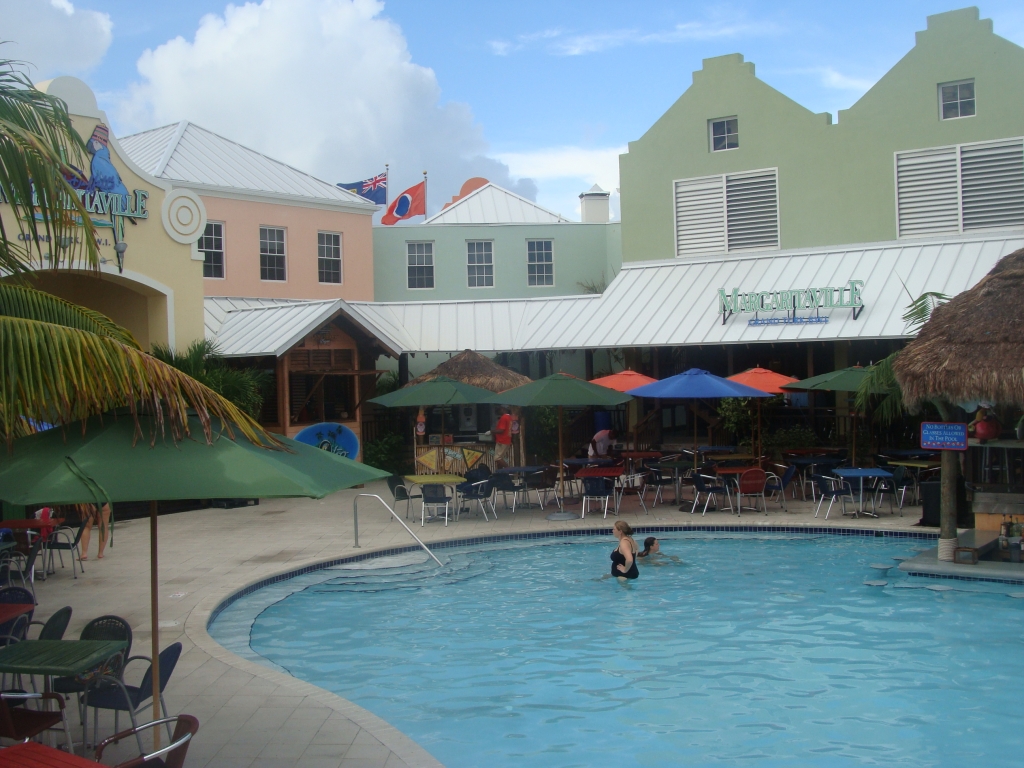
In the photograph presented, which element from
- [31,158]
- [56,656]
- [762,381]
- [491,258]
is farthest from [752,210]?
[56,656]

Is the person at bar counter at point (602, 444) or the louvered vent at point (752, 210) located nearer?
the person at bar counter at point (602, 444)

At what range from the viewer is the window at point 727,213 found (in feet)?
76.3

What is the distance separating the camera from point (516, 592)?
12.5m

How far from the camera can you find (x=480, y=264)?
2923cm

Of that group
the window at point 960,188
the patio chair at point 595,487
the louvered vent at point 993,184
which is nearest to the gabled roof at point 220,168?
the patio chair at point 595,487

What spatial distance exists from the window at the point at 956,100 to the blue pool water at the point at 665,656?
464 inches

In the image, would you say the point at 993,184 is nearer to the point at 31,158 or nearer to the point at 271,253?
the point at 271,253

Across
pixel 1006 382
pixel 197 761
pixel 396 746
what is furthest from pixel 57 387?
pixel 1006 382

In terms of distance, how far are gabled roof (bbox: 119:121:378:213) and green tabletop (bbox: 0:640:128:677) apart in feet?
63.4

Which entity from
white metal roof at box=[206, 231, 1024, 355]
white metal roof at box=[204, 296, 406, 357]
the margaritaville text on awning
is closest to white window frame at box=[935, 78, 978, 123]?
white metal roof at box=[206, 231, 1024, 355]

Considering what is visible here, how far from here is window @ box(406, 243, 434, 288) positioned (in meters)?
29.0

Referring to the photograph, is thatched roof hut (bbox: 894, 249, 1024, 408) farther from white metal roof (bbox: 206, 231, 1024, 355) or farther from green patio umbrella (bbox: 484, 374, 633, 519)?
white metal roof (bbox: 206, 231, 1024, 355)

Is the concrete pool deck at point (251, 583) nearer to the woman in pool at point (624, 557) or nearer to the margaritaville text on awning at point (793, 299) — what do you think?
the woman in pool at point (624, 557)

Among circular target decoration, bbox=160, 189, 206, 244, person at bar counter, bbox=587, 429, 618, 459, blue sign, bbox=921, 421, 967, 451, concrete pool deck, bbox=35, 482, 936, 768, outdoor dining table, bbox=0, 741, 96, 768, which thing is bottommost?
concrete pool deck, bbox=35, 482, 936, 768
